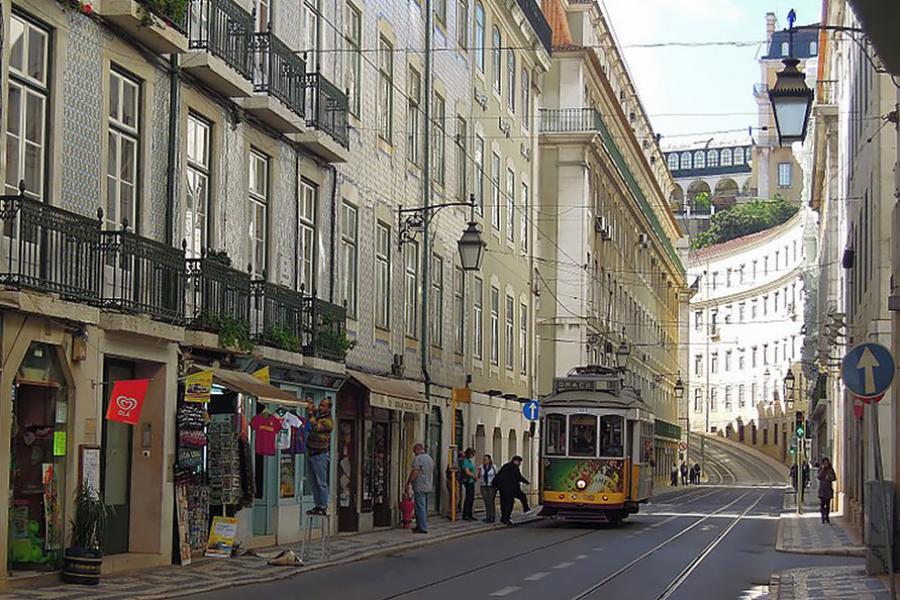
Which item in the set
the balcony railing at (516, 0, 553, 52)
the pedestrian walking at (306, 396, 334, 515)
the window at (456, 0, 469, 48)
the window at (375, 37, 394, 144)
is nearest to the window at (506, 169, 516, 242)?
the balcony railing at (516, 0, 553, 52)

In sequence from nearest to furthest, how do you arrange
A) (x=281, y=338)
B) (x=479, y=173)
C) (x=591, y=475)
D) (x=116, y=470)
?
(x=116, y=470) < (x=281, y=338) < (x=591, y=475) < (x=479, y=173)

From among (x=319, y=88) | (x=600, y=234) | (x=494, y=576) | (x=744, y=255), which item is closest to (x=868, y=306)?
(x=319, y=88)

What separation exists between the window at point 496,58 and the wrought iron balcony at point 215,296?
23.0 metres

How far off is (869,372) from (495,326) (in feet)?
97.7

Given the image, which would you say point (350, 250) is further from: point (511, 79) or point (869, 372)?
point (511, 79)

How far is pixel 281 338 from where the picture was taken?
942 inches

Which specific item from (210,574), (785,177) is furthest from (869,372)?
(785,177)

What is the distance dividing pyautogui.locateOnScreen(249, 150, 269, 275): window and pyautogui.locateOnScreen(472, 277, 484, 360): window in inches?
650

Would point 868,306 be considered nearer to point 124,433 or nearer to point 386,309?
point 386,309

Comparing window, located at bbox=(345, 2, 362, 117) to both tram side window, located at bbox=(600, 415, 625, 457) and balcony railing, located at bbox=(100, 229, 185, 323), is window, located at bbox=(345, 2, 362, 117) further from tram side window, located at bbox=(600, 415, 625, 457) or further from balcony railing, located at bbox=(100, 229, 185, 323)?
balcony railing, located at bbox=(100, 229, 185, 323)

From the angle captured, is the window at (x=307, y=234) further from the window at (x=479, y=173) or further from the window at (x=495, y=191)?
the window at (x=495, y=191)

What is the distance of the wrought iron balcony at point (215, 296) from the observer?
68.5 ft

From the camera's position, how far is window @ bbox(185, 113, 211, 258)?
848 inches

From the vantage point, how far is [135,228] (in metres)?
19.6
